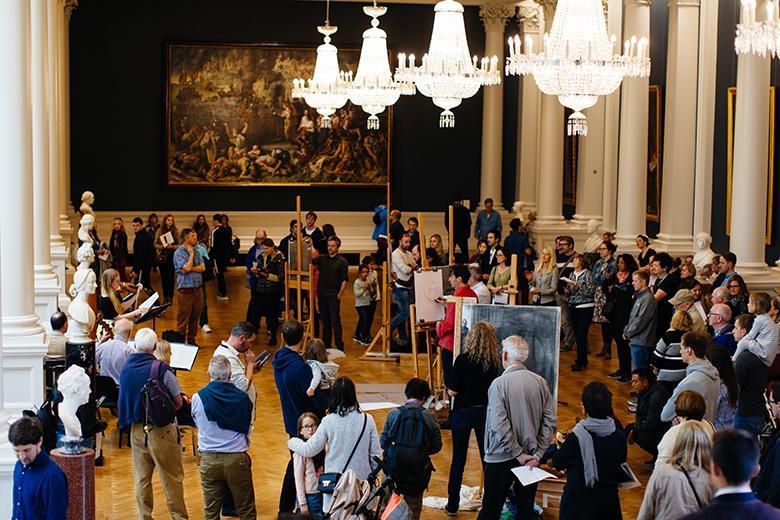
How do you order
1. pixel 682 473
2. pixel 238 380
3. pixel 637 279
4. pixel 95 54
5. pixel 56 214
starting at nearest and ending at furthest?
pixel 682 473
pixel 238 380
pixel 637 279
pixel 56 214
pixel 95 54

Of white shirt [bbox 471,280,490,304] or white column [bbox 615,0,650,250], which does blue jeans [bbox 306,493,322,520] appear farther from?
white column [bbox 615,0,650,250]

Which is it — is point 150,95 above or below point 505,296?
above

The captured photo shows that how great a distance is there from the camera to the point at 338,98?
737 inches

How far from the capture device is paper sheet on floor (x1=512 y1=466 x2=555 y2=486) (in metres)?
8.52

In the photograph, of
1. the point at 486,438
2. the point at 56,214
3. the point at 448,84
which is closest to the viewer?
the point at 486,438

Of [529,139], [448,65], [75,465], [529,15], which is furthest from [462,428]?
[529,15]

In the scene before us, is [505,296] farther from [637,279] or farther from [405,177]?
→ [405,177]

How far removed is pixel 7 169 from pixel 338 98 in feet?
28.6

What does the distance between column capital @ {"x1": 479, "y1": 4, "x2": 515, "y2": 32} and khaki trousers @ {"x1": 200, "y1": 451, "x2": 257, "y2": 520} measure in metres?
19.7

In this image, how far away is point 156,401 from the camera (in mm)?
8688

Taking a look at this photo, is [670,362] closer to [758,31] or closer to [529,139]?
[758,31]

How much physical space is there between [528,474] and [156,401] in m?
2.59

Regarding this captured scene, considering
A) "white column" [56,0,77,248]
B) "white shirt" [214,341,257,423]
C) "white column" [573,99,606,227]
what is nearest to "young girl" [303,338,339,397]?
"white shirt" [214,341,257,423]

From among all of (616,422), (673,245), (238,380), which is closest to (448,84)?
(673,245)
